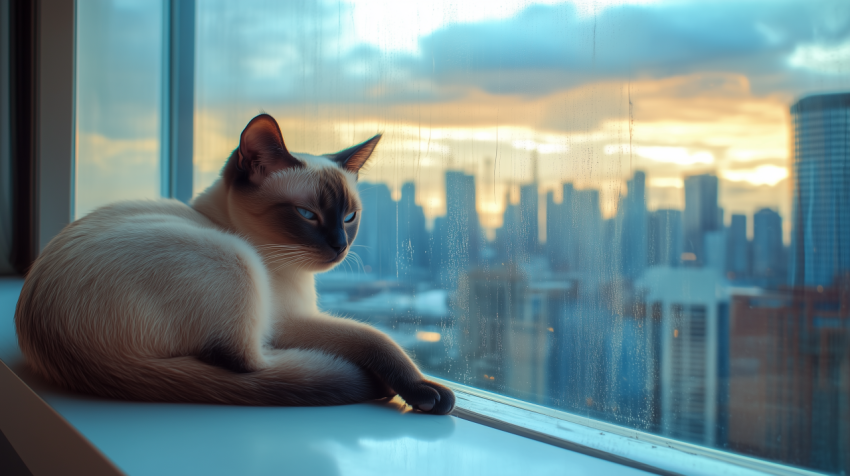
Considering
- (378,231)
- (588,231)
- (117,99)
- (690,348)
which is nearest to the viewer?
(690,348)

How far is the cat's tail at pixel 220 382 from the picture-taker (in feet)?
2.26

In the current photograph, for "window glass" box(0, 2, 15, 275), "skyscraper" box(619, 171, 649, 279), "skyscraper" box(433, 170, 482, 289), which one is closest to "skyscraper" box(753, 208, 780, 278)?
"skyscraper" box(619, 171, 649, 279)

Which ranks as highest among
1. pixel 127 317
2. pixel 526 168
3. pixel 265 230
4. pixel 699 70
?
pixel 699 70

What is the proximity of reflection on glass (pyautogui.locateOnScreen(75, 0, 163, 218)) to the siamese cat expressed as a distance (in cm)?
127

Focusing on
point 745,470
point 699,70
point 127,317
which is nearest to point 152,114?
point 127,317

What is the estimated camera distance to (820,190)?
0.50 meters

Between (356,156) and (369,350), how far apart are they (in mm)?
452

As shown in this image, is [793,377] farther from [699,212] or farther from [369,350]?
[369,350]

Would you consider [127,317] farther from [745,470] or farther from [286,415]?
[745,470]

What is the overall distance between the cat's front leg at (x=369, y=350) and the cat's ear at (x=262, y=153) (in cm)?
31

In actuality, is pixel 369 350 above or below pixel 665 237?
below

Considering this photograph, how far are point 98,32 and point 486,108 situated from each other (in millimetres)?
1941

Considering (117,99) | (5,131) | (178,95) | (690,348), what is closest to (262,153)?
(690,348)

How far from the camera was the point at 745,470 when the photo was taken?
546 mm
